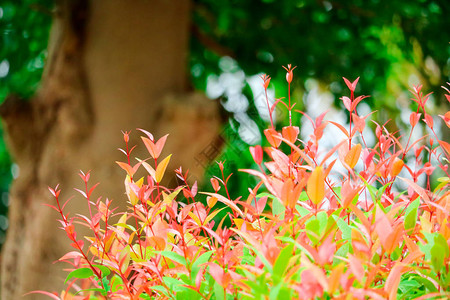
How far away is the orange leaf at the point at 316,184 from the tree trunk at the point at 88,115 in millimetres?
1873

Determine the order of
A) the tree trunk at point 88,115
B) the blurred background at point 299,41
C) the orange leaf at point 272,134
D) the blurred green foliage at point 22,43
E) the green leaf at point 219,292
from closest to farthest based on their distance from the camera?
the green leaf at point 219,292 < the orange leaf at point 272,134 < the tree trunk at point 88,115 < the blurred background at point 299,41 < the blurred green foliage at point 22,43

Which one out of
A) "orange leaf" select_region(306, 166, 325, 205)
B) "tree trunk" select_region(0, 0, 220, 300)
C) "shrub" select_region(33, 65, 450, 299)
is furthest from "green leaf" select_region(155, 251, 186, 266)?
"tree trunk" select_region(0, 0, 220, 300)

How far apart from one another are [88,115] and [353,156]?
227 cm

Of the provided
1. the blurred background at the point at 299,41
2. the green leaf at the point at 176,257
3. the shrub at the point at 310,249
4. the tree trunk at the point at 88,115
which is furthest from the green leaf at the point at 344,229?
the blurred background at the point at 299,41

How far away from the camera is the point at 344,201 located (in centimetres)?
62

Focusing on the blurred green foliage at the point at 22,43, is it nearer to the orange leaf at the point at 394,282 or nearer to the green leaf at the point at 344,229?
the green leaf at the point at 344,229

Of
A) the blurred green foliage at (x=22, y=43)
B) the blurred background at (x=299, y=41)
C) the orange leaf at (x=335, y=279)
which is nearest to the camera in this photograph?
the orange leaf at (x=335, y=279)

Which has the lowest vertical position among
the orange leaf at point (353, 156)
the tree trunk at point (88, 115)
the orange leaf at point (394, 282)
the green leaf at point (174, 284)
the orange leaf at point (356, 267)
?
the tree trunk at point (88, 115)

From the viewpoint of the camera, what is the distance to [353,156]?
663 mm

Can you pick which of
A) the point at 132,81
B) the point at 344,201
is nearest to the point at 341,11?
the point at 132,81

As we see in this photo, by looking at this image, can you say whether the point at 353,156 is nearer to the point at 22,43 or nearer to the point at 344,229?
the point at 344,229

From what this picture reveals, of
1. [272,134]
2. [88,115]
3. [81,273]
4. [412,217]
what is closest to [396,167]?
[412,217]

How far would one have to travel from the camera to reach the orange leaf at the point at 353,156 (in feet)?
2.15

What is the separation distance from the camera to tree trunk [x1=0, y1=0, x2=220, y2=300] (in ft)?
8.30
